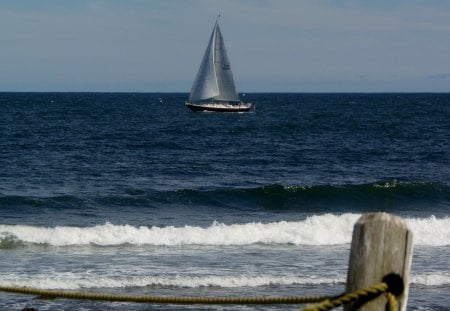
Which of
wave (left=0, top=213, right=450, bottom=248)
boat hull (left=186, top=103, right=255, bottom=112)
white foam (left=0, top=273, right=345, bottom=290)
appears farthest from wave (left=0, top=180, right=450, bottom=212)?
A: boat hull (left=186, top=103, right=255, bottom=112)

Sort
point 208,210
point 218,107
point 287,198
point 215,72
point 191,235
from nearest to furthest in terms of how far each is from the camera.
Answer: point 191,235, point 208,210, point 287,198, point 215,72, point 218,107

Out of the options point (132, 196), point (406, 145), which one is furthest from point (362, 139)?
point (132, 196)

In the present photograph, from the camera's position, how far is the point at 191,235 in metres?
19.5

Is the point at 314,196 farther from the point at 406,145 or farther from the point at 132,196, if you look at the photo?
the point at 406,145

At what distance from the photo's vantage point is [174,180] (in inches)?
1226

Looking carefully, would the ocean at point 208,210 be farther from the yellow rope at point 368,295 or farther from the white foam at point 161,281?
the yellow rope at point 368,295

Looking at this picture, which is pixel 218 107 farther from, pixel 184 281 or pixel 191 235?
pixel 184 281

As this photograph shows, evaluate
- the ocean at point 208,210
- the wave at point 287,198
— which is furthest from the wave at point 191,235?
the wave at point 287,198

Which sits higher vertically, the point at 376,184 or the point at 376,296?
the point at 376,296

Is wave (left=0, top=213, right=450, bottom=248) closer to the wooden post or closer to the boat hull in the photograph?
the wooden post

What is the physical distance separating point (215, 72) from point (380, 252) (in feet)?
236

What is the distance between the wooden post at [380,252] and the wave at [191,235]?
1566 centimetres

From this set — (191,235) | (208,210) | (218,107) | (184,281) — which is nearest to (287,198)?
(208,210)

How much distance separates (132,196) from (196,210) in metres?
2.85
